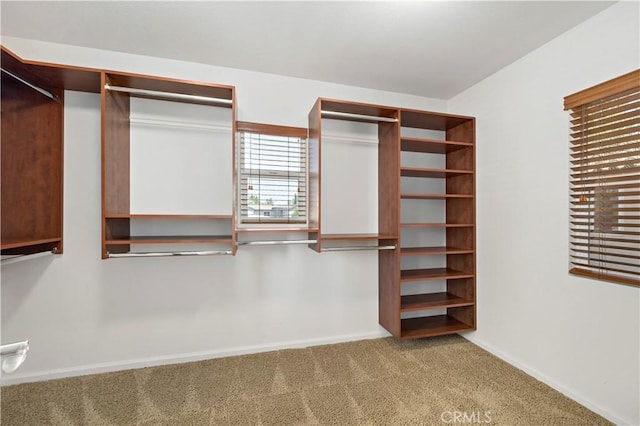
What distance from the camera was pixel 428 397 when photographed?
80.0 inches

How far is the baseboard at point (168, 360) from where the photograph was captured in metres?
2.22

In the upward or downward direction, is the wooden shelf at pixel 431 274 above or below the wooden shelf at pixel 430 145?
below

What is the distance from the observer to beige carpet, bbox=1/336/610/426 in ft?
6.04

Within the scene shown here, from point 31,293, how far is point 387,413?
269 cm

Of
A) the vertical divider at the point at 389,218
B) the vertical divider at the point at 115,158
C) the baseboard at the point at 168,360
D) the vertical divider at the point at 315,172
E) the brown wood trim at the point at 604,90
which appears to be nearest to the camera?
the brown wood trim at the point at 604,90

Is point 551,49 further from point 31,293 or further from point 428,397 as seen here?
point 31,293

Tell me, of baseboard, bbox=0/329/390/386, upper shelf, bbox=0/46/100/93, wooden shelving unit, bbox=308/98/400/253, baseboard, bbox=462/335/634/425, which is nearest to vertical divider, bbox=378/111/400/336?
wooden shelving unit, bbox=308/98/400/253

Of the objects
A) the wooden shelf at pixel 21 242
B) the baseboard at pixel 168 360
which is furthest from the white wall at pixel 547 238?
the wooden shelf at pixel 21 242

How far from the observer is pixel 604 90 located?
6.02 feet

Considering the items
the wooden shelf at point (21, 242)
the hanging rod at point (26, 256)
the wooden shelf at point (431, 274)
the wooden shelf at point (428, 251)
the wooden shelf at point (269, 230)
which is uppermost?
the wooden shelf at point (269, 230)

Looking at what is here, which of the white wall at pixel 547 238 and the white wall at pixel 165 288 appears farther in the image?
the white wall at pixel 165 288

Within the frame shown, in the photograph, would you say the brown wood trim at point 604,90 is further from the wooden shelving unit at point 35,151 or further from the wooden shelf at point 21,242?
the wooden shelf at point 21,242

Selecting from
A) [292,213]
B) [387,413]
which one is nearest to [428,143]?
[292,213]

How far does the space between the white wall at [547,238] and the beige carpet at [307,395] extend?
0.22 meters
